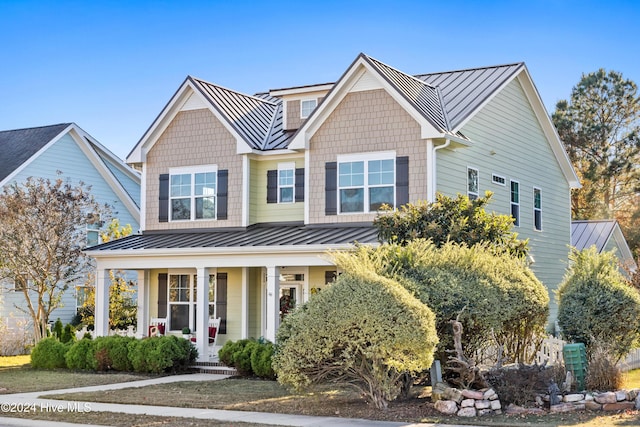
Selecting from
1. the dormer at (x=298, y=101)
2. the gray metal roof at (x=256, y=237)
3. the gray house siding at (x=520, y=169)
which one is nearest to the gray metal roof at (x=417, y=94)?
the gray house siding at (x=520, y=169)

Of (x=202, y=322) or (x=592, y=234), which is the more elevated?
(x=592, y=234)

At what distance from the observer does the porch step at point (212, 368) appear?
2206 centimetres

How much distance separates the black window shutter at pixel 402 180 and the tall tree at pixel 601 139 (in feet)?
98.5

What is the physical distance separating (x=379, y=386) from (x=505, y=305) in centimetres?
311

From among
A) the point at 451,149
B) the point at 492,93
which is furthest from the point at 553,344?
the point at 492,93

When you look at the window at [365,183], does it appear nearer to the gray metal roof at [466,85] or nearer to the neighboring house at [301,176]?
the neighboring house at [301,176]

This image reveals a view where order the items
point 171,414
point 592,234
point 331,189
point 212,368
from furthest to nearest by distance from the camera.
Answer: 1. point 592,234
2. point 331,189
3. point 212,368
4. point 171,414

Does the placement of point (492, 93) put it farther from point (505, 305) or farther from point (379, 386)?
point (379, 386)

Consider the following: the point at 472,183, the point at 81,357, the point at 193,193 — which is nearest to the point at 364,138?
the point at 472,183

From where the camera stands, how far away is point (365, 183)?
23.2m

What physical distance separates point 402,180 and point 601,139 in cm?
3194

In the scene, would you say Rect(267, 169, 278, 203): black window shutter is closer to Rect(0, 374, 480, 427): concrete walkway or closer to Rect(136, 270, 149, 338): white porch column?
Rect(136, 270, 149, 338): white porch column

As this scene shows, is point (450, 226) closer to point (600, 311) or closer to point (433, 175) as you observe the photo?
point (600, 311)

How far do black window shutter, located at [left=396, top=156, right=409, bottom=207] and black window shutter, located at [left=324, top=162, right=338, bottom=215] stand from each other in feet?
6.37
